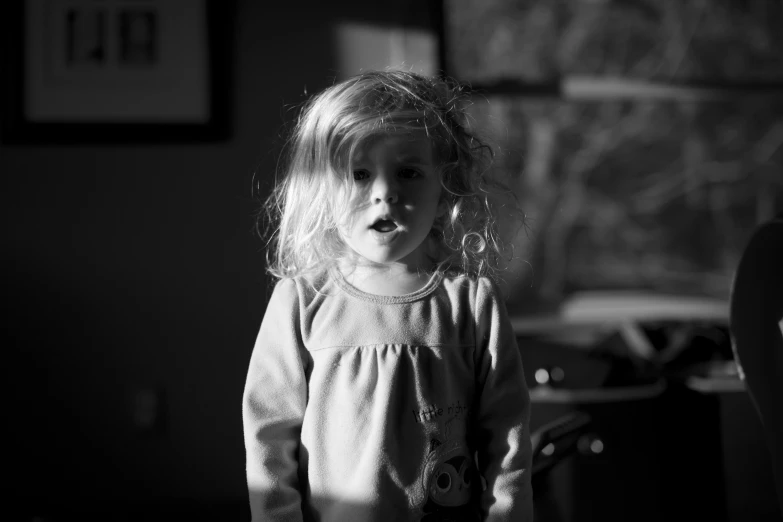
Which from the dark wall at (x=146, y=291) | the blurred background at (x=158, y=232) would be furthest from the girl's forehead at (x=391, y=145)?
the dark wall at (x=146, y=291)

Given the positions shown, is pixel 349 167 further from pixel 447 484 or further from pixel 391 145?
pixel 447 484

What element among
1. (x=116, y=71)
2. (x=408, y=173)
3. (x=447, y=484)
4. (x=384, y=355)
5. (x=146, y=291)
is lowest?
(x=447, y=484)

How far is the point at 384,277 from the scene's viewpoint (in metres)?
0.91

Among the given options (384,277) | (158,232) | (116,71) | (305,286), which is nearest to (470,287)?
(384,277)

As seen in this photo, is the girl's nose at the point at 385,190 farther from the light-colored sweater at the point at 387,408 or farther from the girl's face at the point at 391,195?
the light-colored sweater at the point at 387,408

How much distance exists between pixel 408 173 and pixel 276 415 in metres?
0.34

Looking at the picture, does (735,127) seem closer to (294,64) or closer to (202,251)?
(294,64)

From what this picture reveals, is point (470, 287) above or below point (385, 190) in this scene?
below

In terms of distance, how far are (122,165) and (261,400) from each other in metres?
1.37

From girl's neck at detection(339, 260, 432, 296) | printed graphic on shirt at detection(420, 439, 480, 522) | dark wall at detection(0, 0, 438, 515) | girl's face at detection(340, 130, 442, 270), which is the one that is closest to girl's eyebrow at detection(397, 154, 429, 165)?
girl's face at detection(340, 130, 442, 270)

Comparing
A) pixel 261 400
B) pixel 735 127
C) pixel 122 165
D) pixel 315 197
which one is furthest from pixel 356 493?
→ pixel 735 127

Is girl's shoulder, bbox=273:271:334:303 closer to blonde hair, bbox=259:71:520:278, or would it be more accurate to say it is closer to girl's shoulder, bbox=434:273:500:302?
blonde hair, bbox=259:71:520:278

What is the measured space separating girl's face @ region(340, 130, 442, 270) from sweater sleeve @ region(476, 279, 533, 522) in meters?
0.13

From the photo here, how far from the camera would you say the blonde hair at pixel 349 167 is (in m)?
0.87
